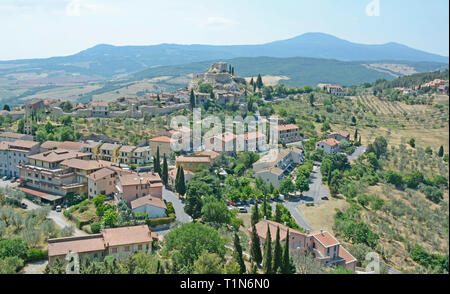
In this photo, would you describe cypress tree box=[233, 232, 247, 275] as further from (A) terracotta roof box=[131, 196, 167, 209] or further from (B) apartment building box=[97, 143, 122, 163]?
(B) apartment building box=[97, 143, 122, 163]

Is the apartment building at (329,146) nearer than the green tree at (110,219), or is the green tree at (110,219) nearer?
the green tree at (110,219)

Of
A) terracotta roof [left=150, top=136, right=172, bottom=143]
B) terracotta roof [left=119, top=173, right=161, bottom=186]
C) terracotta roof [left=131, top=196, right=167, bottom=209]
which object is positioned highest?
terracotta roof [left=150, top=136, right=172, bottom=143]

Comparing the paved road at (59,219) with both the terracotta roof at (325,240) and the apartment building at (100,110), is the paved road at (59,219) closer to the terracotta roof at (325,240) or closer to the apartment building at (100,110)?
the terracotta roof at (325,240)

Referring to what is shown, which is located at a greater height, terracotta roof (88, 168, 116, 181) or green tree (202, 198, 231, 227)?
terracotta roof (88, 168, 116, 181)

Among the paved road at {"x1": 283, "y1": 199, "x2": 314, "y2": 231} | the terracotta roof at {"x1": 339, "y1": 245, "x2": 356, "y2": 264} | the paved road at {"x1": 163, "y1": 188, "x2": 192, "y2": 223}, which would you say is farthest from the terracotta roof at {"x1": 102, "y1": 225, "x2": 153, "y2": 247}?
the paved road at {"x1": 283, "y1": 199, "x2": 314, "y2": 231}

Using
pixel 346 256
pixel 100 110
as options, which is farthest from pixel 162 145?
pixel 346 256

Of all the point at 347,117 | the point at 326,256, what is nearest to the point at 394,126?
the point at 347,117

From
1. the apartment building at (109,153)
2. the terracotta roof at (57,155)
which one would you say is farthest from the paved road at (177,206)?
the terracotta roof at (57,155)
